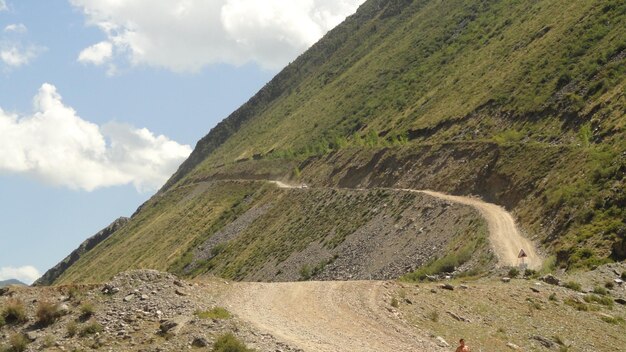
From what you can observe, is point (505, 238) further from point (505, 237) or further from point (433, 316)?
point (433, 316)

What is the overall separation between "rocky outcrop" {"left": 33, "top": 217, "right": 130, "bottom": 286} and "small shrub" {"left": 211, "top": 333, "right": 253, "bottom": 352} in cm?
12814

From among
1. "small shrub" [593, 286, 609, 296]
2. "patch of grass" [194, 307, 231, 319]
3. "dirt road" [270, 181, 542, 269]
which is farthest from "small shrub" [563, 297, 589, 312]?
"patch of grass" [194, 307, 231, 319]

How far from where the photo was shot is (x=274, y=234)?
6894cm

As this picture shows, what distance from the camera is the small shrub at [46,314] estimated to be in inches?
723

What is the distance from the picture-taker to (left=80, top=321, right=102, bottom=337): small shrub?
1756 cm

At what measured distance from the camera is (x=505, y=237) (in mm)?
38688

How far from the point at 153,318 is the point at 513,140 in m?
40.8

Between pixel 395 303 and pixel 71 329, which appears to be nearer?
pixel 71 329

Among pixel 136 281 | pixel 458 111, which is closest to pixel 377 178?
pixel 458 111

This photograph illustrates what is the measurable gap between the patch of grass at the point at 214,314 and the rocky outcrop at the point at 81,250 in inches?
4930

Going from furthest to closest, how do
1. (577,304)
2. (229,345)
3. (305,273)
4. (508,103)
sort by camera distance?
(508,103), (305,273), (577,304), (229,345)

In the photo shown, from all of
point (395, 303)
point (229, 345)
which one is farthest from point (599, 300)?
point (229, 345)

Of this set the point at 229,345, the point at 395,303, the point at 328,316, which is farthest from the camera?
the point at 395,303

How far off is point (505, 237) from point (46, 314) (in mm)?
27513
